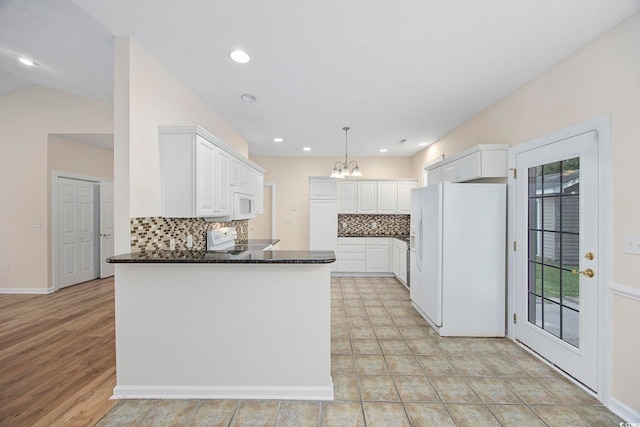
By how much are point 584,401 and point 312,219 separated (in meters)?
4.48

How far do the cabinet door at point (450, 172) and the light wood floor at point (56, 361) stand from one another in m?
3.98

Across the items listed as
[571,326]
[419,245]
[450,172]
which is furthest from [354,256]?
[571,326]

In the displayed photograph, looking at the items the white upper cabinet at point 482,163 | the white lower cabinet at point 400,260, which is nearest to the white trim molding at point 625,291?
the white upper cabinet at point 482,163

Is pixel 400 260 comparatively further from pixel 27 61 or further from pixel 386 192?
pixel 27 61

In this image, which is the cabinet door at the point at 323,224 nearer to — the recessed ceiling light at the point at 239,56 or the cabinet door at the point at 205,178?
the cabinet door at the point at 205,178

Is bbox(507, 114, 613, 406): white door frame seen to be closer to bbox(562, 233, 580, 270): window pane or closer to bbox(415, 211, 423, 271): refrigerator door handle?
bbox(562, 233, 580, 270): window pane

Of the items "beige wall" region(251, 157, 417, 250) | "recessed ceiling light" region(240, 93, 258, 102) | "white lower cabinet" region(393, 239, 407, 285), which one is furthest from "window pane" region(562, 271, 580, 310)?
"beige wall" region(251, 157, 417, 250)

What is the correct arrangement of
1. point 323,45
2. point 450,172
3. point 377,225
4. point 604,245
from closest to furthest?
1. point 604,245
2. point 323,45
3. point 450,172
4. point 377,225

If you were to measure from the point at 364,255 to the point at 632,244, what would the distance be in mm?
4127

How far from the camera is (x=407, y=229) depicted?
6102 mm

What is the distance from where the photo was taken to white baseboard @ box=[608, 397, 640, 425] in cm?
171

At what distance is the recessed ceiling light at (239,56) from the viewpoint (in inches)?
86.4

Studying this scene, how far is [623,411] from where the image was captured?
5.82 ft

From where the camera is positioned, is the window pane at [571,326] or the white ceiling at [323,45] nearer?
the white ceiling at [323,45]
